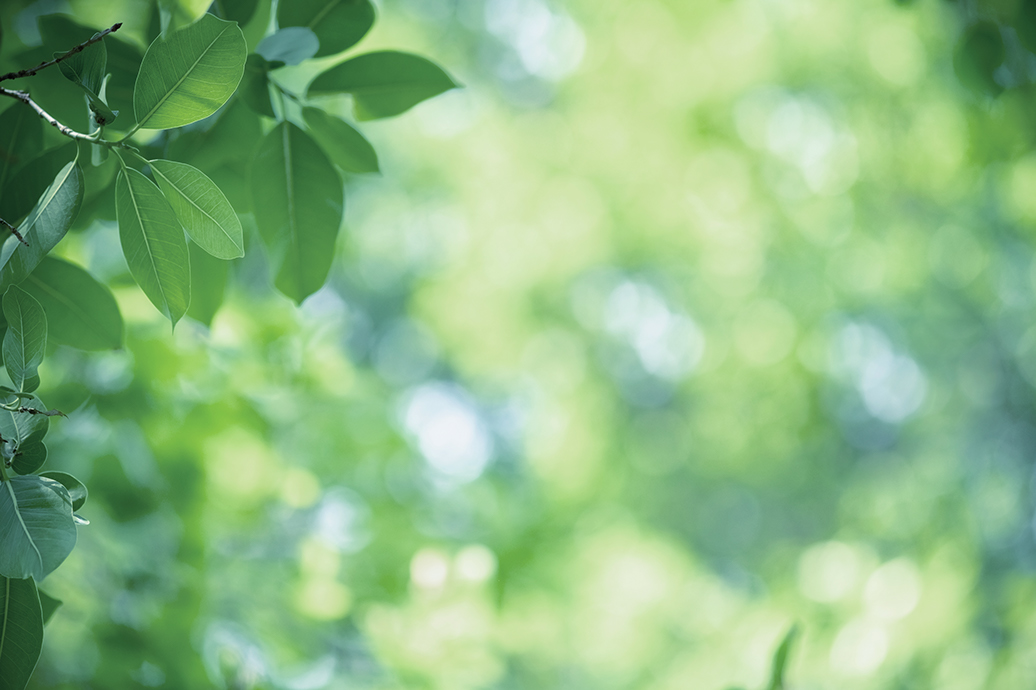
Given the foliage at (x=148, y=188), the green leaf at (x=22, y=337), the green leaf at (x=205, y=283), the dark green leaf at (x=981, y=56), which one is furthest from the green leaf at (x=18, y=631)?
the dark green leaf at (x=981, y=56)

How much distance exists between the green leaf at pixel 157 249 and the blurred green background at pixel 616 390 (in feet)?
1.75

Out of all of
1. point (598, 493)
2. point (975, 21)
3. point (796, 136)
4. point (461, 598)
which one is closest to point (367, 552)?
point (461, 598)

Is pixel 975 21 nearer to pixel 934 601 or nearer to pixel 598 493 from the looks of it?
pixel 934 601

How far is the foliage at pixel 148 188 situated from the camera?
0.32 metres

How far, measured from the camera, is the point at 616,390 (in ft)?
11.9

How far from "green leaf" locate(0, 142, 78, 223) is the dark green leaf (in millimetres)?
971

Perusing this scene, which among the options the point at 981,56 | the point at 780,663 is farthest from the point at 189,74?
the point at 981,56

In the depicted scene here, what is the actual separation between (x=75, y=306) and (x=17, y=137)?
14 centimetres

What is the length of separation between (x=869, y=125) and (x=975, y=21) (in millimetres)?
1913

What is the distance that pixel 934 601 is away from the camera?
1.32m

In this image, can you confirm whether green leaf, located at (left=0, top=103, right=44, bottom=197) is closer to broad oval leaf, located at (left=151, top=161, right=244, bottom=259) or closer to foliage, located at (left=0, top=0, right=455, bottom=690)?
foliage, located at (left=0, top=0, right=455, bottom=690)

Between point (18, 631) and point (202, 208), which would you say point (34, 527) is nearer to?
point (18, 631)

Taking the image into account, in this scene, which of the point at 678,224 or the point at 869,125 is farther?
the point at 678,224

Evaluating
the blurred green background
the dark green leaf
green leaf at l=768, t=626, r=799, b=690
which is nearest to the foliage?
the blurred green background
